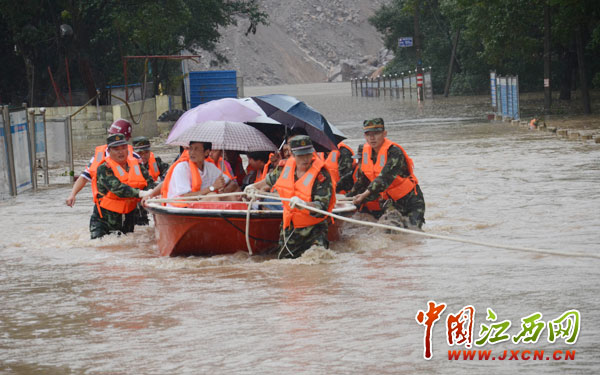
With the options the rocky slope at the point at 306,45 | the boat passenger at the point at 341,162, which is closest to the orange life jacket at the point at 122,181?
Answer: the boat passenger at the point at 341,162

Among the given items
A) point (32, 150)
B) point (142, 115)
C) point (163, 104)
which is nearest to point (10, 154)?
point (32, 150)

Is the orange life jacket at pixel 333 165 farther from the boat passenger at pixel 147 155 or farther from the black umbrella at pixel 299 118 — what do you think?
the boat passenger at pixel 147 155

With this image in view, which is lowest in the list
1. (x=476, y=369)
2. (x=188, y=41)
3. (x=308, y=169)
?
(x=476, y=369)

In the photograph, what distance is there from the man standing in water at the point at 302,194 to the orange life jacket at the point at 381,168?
5.03ft

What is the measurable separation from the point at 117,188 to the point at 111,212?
25.5 inches

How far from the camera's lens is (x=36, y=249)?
13.3 m

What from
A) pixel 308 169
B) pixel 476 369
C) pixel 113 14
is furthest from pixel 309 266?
pixel 113 14

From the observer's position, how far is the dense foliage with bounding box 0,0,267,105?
36.4 m

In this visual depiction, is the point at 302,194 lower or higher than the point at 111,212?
higher

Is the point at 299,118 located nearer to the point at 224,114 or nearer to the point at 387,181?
the point at 224,114

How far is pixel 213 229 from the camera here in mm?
11305

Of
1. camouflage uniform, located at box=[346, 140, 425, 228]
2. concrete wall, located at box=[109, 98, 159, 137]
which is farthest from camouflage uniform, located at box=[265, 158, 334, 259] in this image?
concrete wall, located at box=[109, 98, 159, 137]

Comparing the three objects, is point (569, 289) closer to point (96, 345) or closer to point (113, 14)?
point (96, 345)

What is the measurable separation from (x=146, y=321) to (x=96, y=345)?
847 mm
